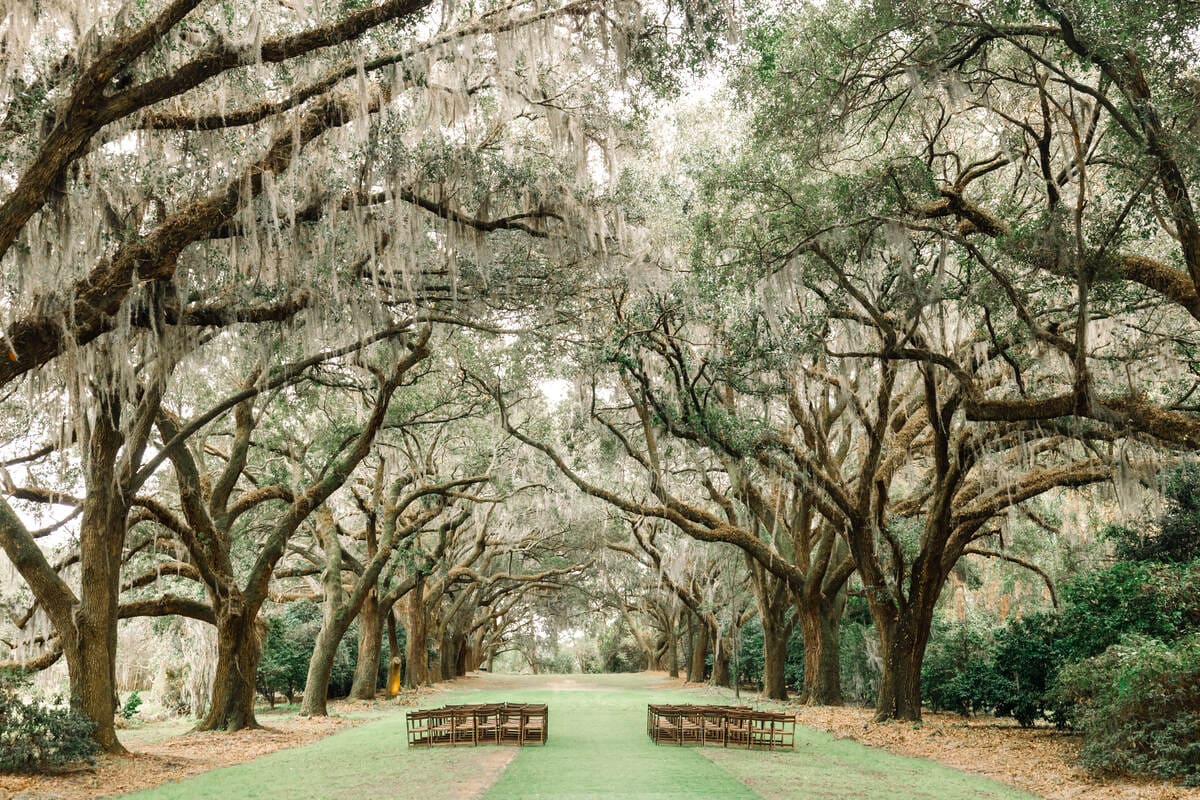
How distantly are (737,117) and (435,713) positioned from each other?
1056 cm

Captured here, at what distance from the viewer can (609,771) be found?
933 cm

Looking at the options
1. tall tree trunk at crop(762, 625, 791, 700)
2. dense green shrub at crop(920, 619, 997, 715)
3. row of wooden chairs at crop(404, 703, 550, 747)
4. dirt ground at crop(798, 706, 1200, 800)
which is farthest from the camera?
tall tree trunk at crop(762, 625, 791, 700)

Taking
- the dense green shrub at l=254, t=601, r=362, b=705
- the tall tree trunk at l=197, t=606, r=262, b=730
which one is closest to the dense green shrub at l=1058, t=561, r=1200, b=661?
the tall tree trunk at l=197, t=606, r=262, b=730

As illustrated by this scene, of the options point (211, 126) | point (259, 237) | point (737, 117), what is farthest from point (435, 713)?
point (737, 117)

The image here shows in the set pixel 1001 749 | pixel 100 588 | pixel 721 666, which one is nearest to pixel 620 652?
pixel 721 666

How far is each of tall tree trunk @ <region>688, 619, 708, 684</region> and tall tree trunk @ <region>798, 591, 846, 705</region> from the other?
1232 cm

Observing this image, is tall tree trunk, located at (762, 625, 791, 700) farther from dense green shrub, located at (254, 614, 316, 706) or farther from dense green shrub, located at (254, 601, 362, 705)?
dense green shrub, located at (254, 614, 316, 706)

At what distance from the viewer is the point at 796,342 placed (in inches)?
A: 433

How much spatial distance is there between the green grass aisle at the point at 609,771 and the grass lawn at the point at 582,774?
1 centimetres

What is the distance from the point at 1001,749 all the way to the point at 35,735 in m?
12.0

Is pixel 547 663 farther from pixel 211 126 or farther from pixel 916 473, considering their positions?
pixel 211 126

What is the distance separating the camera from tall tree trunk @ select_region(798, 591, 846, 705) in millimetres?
17891

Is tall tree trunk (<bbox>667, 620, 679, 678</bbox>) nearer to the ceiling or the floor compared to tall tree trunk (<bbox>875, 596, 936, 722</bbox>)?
nearer to the floor

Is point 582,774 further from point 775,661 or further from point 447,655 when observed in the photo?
point 447,655
